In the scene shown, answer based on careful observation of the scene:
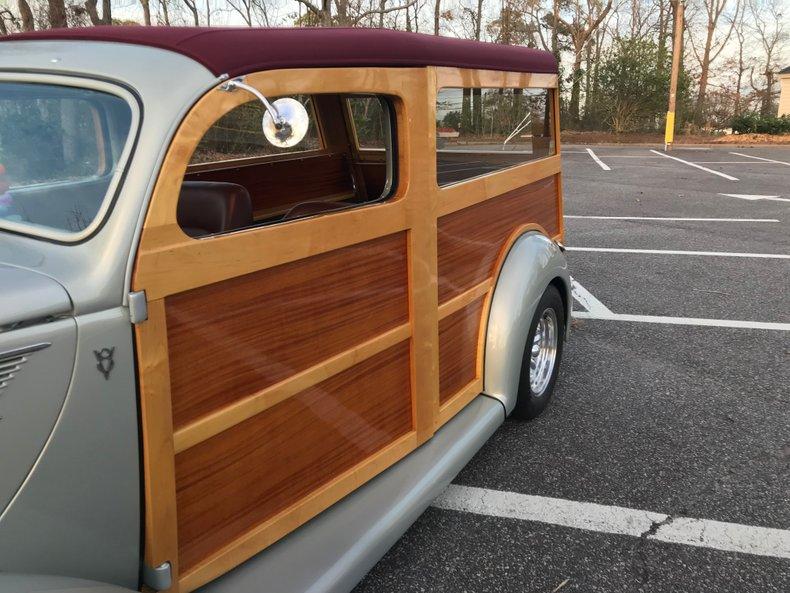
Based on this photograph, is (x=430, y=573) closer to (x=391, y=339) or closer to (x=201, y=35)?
(x=391, y=339)

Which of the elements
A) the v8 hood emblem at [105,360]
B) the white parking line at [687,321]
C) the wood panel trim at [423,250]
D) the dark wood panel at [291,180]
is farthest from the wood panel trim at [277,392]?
the white parking line at [687,321]

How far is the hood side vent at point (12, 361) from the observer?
1.25 meters

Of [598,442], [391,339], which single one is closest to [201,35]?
[391,339]

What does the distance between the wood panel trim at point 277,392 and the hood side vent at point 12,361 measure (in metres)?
0.38

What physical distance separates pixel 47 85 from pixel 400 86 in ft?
3.33

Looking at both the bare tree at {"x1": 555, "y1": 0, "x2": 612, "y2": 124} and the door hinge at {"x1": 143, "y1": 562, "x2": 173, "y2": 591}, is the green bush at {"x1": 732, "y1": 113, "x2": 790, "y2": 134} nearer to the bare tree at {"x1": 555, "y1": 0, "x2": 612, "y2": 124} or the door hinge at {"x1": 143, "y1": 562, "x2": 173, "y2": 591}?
the bare tree at {"x1": 555, "y1": 0, "x2": 612, "y2": 124}

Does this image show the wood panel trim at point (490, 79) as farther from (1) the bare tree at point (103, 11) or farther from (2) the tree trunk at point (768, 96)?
(2) the tree trunk at point (768, 96)

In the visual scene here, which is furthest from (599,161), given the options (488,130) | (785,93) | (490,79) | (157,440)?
(785,93)

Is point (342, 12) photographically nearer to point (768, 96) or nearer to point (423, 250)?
A: point (423, 250)

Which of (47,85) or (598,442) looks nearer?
(47,85)

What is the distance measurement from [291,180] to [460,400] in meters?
1.82

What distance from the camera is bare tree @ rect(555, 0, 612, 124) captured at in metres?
29.2

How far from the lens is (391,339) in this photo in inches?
86.0

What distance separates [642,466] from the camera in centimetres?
297
